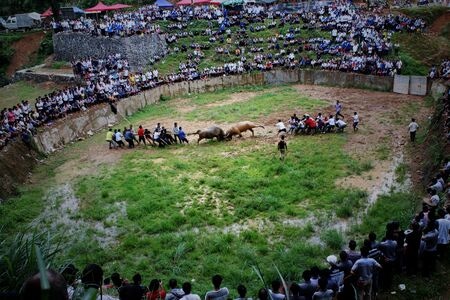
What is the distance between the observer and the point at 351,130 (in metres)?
26.5

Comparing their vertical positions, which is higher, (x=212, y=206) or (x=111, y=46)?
(x=111, y=46)

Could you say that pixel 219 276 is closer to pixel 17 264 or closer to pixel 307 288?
pixel 307 288

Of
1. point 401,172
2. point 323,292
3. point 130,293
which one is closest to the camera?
point 130,293

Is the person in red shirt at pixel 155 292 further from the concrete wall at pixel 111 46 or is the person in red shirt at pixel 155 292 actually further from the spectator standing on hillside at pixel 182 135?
the concrete wall at pixel 111 46

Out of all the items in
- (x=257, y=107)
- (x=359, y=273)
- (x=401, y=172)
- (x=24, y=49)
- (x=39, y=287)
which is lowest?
(x=257, y=107)

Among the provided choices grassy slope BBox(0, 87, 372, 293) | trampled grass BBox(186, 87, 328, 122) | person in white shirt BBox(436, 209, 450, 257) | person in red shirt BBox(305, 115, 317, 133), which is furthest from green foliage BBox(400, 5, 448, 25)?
person in white shirt BBox(436, 209, 450, 257)

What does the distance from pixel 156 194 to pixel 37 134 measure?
10.5 m

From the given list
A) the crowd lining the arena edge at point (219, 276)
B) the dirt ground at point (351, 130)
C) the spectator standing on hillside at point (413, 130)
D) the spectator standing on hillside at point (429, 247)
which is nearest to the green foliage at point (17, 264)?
the crowd lining the arena edge at point (219, 276)

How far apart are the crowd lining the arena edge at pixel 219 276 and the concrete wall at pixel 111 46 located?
36.2 inches

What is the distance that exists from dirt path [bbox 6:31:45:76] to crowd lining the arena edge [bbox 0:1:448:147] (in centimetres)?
1063

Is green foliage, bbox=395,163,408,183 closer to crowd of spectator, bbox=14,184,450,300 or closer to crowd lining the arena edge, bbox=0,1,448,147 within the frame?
crowd of spectator, bbox=14,184,450,300

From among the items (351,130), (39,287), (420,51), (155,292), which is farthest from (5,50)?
(39,287)

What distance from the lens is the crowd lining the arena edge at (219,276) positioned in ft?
29.6

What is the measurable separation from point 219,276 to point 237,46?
37.7 meters
